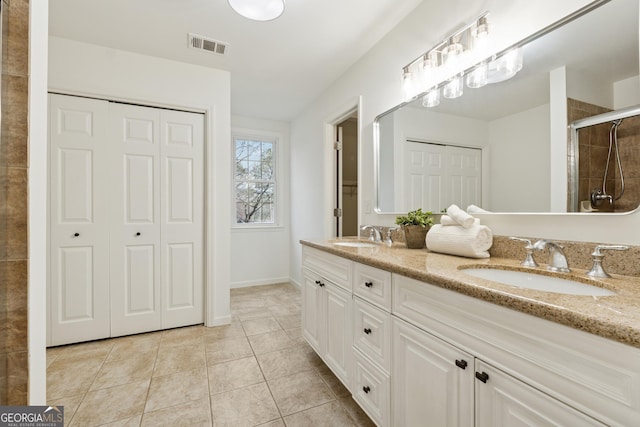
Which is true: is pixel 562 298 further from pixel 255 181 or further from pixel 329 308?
pixel 255 181

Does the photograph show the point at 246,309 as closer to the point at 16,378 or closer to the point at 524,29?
the point at 16,378

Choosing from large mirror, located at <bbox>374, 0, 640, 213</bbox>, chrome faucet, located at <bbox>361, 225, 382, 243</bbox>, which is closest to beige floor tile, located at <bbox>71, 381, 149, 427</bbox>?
chrome faucet, located at <bbox>361, 225, 382, 243</bbox>

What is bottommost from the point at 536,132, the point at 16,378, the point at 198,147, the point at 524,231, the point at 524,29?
the point at 16,378

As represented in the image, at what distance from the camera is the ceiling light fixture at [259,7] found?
1.54m

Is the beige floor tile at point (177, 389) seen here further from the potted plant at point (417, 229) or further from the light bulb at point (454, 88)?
the light bulb at point (454, 88)

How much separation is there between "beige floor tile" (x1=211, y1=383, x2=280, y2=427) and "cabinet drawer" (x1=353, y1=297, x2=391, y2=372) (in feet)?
1.99

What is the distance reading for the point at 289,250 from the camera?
13.6ft

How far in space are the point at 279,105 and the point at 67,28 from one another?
198 cm

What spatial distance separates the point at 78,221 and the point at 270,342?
1826mm

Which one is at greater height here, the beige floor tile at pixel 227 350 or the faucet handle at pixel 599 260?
the faucet handle at pixel 599 260

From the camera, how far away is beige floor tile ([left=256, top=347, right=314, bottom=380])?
182 cm

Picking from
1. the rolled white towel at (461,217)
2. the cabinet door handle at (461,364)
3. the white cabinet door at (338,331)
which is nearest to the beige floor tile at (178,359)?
the white cabinet door at (338,331)

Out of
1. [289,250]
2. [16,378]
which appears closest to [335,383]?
[16,378]

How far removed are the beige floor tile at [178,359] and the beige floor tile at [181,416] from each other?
0.39 metres
